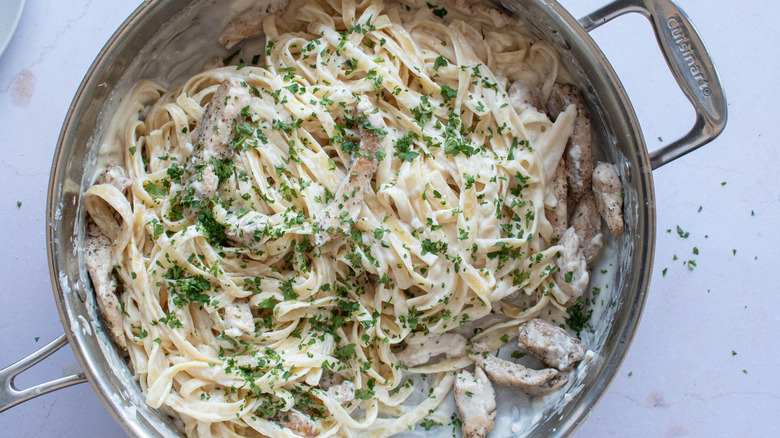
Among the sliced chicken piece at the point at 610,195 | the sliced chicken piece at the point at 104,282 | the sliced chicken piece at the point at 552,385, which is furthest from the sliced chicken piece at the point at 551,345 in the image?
the sliced chicken piece at the point at 104,282

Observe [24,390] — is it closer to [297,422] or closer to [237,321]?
[237,321]

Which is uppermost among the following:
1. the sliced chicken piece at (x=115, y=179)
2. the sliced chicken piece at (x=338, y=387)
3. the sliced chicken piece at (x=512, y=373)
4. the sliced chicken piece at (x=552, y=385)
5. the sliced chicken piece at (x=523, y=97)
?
the sliced chicken piece at (x=115, y=179)

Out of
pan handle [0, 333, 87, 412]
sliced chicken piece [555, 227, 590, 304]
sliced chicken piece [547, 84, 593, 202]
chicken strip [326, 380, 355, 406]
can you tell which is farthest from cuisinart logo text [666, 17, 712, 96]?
pan handle [0, 333, 87, 412]

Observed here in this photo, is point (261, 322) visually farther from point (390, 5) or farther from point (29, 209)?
point (390, 5)

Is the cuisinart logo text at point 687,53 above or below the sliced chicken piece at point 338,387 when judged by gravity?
above

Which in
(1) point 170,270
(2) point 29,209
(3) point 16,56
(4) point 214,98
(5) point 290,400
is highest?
(3) point 16,56

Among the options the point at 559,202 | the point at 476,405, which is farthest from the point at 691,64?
the point at 476,405

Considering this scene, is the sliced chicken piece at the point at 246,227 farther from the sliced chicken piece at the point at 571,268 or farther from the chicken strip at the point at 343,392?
the sliced chicken piece at the point at 571,268

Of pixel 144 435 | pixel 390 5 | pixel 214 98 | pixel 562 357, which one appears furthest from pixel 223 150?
pixel 562 357
